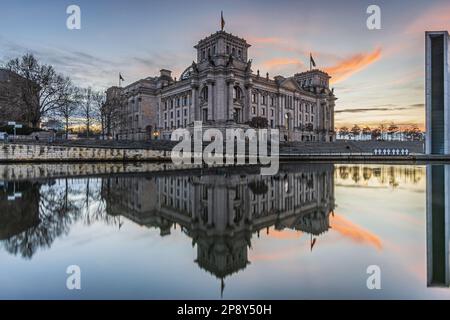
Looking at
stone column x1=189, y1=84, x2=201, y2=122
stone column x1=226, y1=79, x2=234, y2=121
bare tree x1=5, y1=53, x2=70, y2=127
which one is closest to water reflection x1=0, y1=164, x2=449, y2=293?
bare tree x1=5, y1=53, x2=70, y2=127

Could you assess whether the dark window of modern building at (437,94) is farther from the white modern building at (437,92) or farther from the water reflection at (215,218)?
the water reflection at (215,218)

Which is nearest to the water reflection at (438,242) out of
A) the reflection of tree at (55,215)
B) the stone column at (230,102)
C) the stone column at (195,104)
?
the reflection of tree at (55,215)

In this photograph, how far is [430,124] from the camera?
45938 millimetres

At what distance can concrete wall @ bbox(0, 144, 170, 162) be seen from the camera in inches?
1211

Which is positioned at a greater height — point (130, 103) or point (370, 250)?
point (130, 103)

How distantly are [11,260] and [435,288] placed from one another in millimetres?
6629

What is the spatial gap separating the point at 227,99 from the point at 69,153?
32959mm

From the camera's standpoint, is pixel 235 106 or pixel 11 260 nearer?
pixel 11 260

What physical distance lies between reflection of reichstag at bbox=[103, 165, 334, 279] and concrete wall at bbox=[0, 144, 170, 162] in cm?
2283

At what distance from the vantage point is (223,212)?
26.8ft

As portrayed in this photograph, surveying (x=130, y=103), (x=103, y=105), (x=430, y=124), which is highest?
(x=130, y=103)

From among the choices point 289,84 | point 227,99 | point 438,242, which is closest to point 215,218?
point 438,242

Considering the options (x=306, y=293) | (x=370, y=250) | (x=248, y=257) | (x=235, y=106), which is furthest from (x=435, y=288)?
(x=235, y=106)
